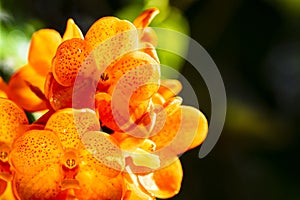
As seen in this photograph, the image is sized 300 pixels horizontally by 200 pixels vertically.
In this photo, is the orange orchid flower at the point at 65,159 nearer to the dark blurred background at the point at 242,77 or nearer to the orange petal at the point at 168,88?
the orange petal at the point at 168,88

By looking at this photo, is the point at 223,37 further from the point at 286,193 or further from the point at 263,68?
the point at 286,193

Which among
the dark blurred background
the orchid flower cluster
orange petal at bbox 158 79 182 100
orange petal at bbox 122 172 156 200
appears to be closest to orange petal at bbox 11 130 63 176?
the orchid flower cluster

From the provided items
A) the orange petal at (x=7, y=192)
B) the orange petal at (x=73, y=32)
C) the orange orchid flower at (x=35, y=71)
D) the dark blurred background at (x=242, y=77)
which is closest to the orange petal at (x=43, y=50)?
the orange orchid flower at (x=35, y=71)

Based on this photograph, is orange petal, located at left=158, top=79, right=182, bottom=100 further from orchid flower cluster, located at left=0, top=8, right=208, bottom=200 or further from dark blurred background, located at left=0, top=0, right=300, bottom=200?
dark blurred background, located at left=0, top=0, right=300, bottom=200

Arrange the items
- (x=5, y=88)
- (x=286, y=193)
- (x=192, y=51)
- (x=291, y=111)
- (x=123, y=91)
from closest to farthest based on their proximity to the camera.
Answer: (x=123, y=91) < (x=5, y=88) < (x=192, y=51) < (x=286, y=193) < (x=291, y=111)

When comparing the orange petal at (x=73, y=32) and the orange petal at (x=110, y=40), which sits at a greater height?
the orange petal at (x=110, y=40)

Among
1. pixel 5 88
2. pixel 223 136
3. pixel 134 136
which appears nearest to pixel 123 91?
pixel 134 136

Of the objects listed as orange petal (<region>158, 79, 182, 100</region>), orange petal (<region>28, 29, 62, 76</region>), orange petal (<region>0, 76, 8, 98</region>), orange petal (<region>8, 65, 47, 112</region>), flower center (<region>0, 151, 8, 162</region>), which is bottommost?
orange petal (<region>0, 76, 8, 98</region>)
